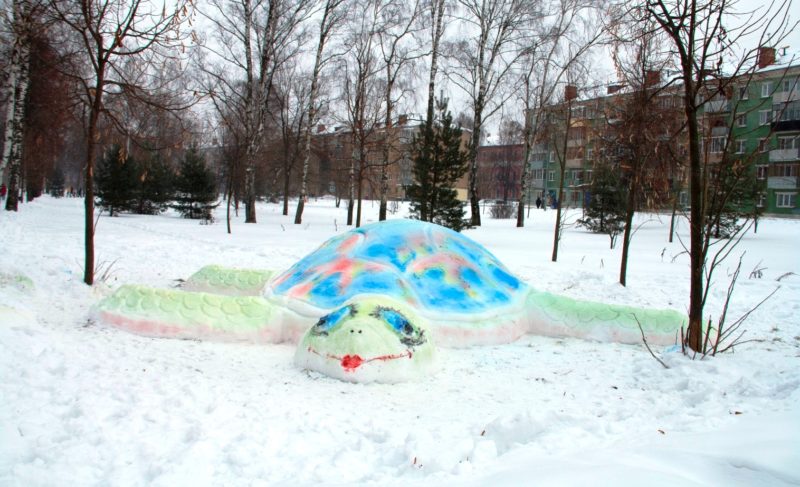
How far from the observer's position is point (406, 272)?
5.55 m

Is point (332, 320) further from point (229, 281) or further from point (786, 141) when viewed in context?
point (786, 141)

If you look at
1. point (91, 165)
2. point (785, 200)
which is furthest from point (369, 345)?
point (785, 200)

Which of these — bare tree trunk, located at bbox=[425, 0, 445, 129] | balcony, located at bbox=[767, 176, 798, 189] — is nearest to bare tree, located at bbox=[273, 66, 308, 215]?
bare tree trunk, located at bbox=[425, 0, 445, 129]

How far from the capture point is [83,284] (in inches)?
275

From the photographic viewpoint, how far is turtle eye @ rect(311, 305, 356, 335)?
4.43 metres

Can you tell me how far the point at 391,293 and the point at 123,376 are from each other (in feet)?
8.15

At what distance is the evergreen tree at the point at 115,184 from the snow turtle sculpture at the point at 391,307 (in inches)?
855

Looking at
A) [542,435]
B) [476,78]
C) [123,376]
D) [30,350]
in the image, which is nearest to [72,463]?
[123,376]

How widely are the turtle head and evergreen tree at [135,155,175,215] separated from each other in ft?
80.2

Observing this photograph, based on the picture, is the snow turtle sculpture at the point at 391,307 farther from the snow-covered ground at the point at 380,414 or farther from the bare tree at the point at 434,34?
the bare tree at the point at 434,34

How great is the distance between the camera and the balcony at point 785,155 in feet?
120

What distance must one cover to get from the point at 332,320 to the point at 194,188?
22.8 m

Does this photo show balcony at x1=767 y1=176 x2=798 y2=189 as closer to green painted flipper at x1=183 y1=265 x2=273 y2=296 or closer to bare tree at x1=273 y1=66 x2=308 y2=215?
bare tree at x1=273 y1=66 x2=308 y2=215

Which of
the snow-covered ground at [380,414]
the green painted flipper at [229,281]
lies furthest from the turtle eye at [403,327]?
the green painted flipper at [229,281]
